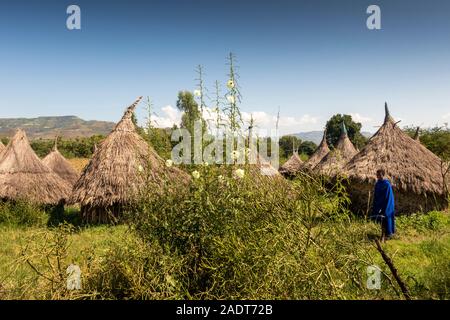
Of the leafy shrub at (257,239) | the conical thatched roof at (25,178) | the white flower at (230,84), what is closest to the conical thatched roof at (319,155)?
the conical thatched roof at (25,178)

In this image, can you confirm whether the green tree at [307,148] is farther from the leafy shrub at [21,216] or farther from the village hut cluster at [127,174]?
the leafy shrub at [21,216]

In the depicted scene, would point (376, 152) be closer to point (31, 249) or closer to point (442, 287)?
point (442, 287)

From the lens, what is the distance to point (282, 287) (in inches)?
90.7

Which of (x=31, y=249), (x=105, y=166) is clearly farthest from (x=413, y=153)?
(x=31, y=249)

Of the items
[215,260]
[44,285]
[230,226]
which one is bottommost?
[44,285]

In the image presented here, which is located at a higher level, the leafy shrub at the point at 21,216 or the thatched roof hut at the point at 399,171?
the thatched roof hut at the point at 399,171

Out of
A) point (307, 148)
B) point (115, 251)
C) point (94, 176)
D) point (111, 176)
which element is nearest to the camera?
point (115, 251)

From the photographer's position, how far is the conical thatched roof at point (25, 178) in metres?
10.6

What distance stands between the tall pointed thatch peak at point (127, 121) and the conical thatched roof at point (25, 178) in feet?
10.4

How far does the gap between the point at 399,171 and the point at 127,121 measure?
754 cm

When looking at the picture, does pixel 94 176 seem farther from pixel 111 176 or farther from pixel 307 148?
pixel 307 148

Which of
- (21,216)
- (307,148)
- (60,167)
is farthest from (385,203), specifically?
(307,148)

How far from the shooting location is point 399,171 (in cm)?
992
